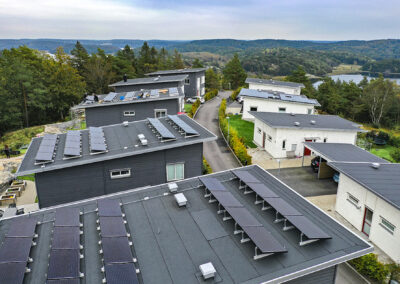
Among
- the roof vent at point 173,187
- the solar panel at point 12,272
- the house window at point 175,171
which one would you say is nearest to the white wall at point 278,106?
the house window at point 175,171

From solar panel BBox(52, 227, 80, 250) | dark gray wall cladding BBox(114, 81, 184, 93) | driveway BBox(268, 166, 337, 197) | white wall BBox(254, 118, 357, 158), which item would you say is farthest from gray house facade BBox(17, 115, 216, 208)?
dark gray wall cladding BBox(114, 81, 184, 93)

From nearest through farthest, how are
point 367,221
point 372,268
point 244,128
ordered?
point 372,268 < point 367,221 < point 244,128

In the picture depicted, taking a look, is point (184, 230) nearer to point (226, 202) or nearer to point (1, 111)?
point (226, 202)

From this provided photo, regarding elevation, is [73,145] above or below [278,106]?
above

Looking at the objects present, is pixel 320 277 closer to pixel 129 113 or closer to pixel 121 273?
pixel 121 273

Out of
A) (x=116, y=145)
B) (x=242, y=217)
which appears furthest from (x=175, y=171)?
(x=242, y=217)

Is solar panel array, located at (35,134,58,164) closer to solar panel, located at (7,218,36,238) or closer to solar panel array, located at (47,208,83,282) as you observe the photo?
solar panel, located at (7,218,36,238)
